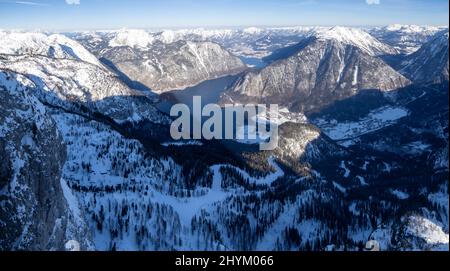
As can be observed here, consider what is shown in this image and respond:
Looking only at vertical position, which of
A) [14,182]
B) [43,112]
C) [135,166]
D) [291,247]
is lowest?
[291,247]

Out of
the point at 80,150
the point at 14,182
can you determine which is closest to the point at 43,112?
the point at 14,182

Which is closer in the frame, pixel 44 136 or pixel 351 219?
pixel 44 136
